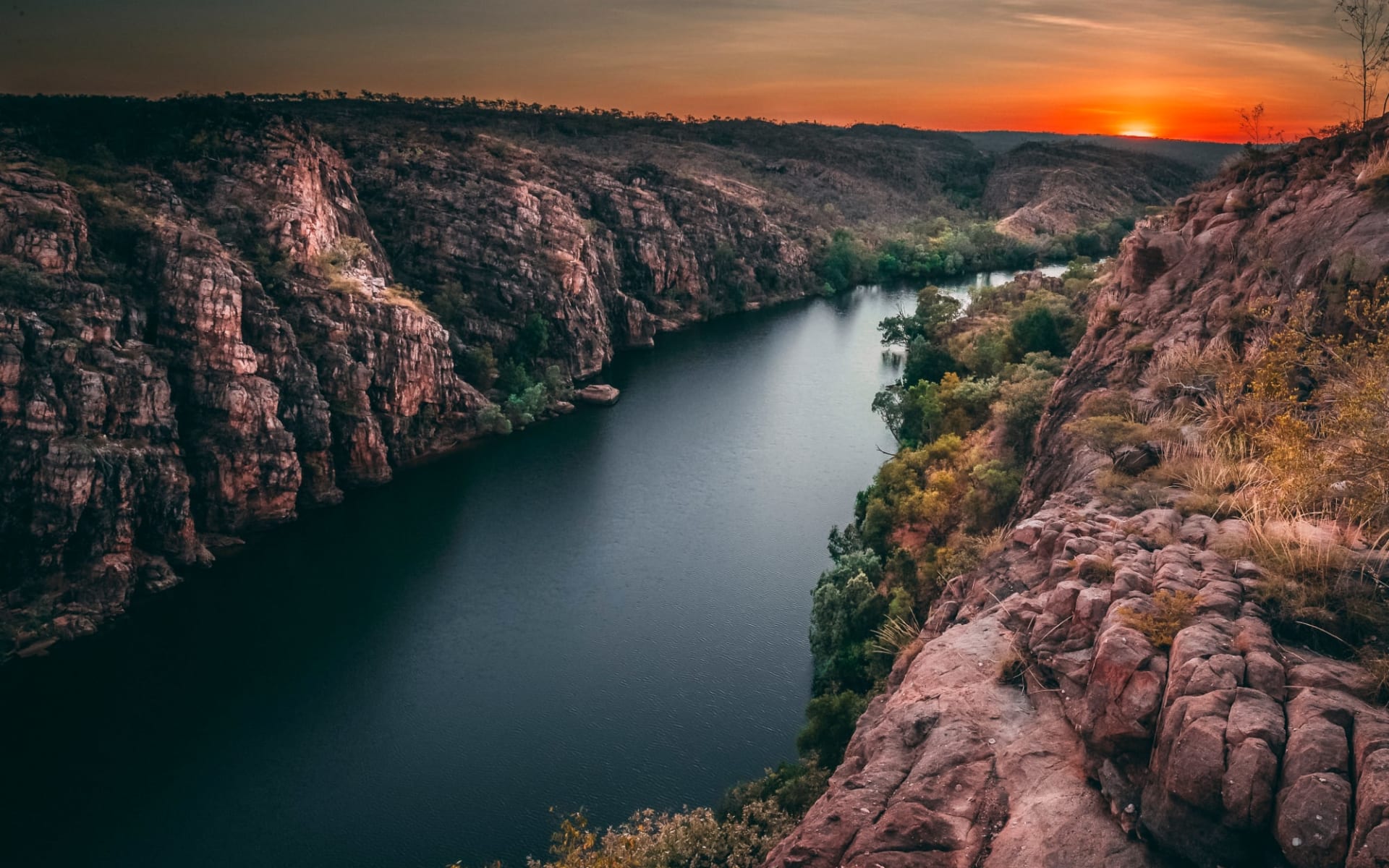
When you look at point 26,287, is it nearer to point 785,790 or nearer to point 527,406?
point 527,406

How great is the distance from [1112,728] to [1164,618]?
212 cm

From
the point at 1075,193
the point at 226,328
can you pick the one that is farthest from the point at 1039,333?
the point at 1075,193

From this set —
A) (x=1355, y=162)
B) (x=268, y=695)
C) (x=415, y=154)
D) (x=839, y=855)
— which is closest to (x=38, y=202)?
(x=268, y=695)

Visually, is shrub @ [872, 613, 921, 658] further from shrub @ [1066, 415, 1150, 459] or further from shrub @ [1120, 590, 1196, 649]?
shrub @ [1120, 590, 1196, 649]

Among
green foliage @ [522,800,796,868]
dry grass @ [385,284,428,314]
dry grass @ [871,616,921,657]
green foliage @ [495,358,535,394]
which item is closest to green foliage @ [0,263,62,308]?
dry grass @ [385,284,428,314]

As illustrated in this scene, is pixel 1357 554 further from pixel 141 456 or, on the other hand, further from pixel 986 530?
pixel 141 456

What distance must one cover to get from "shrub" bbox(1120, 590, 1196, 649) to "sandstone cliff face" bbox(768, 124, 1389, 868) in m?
0.13

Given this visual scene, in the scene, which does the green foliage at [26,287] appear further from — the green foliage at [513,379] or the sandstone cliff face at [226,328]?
the green foliage at [513,379]

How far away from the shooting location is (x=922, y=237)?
15400 centimetres

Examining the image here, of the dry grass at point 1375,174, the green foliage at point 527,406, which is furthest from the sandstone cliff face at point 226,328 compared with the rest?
the dry grass at point 1375,174

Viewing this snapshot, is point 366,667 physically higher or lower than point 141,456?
lower

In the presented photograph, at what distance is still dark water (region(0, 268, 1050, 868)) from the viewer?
103 ft

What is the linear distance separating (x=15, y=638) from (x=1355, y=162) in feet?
180

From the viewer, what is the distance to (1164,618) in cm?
1409
